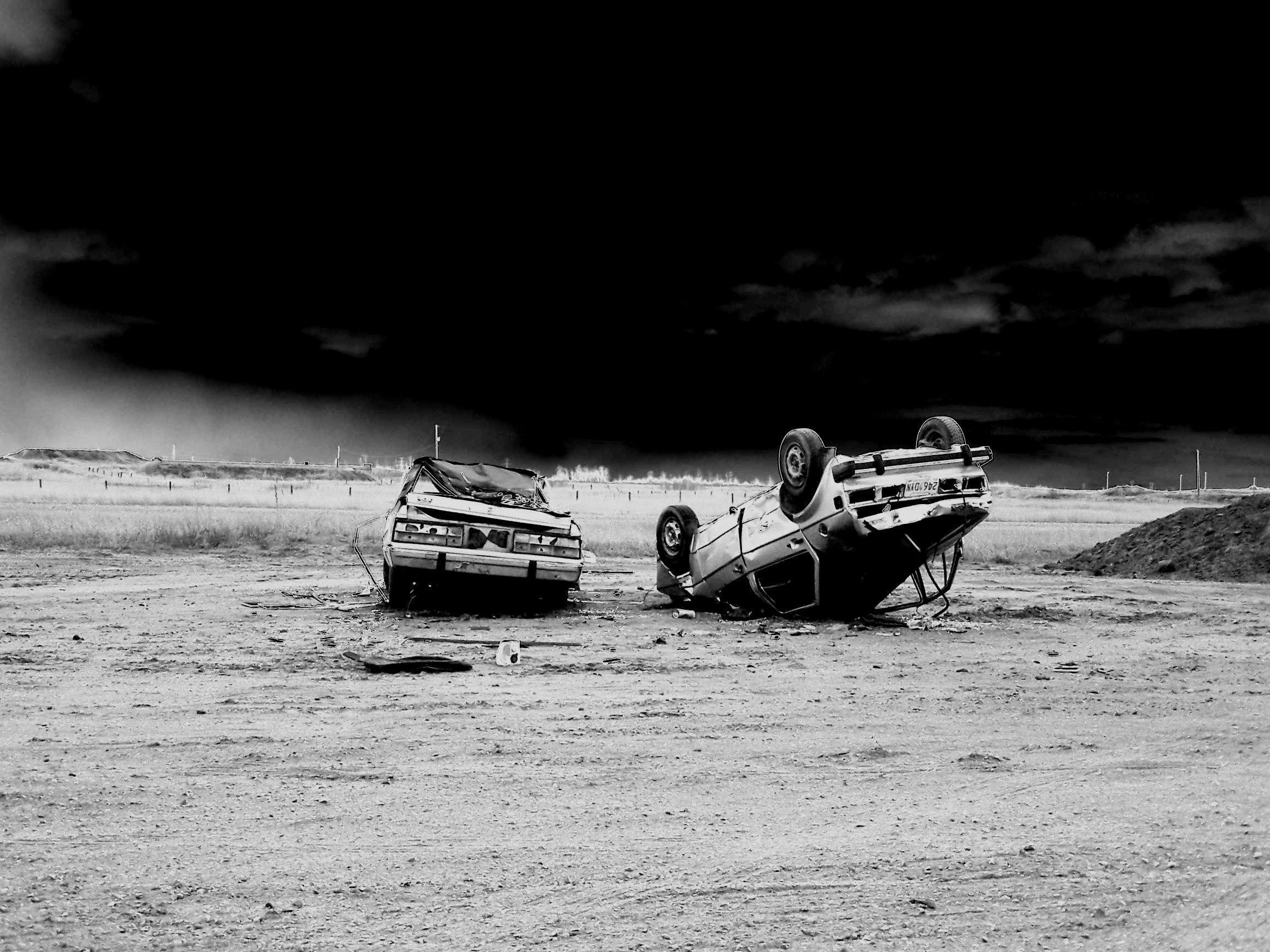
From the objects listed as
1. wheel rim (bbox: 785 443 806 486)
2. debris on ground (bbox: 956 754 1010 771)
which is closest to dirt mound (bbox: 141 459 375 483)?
wheel rim (bbox: 785 443 806 486)

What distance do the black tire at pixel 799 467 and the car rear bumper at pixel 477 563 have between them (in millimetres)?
3077

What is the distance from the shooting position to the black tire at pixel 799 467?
37.8ft

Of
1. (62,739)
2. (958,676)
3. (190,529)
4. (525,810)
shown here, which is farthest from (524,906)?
(190,529)

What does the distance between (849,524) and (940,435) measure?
173 cm

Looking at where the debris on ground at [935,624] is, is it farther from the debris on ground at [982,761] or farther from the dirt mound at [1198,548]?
the dirt mound at [1198,548]

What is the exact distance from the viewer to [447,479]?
13.3 metres

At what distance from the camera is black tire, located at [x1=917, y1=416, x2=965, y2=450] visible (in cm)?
1157

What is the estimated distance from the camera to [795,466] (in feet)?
38.7

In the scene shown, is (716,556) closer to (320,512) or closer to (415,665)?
(415,665)

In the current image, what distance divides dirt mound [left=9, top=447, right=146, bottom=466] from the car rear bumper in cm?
12593

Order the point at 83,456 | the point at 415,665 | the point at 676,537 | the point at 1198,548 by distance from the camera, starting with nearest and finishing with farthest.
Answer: the point at 415,665 → the point at 676,537 → the point at 1198,548 → the point at 83,456

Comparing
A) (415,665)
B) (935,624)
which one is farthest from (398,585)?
(935,624)

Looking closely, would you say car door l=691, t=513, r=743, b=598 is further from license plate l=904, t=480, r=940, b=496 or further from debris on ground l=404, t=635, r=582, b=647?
debris on ground l=404, t=635, r=582, b=647

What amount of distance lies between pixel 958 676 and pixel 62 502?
46392 mm
